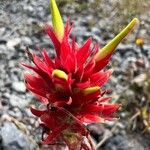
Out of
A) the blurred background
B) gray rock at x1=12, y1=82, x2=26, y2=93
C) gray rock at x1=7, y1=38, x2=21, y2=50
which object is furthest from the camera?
gray rock at x1=7, y1=38, x2=21, y2=50

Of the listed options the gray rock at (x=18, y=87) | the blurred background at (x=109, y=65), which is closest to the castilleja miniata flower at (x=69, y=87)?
the blurred background at (x=109, y=65)

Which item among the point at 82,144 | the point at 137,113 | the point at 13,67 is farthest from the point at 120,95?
the point at 82,144

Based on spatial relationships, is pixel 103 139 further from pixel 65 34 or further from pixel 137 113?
pixel 65 34

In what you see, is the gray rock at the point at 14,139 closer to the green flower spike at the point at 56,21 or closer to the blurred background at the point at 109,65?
the blurred background at the point at 109,65

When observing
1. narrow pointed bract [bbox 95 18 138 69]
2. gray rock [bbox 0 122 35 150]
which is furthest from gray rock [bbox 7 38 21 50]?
narrow pointed bract [bbox 95 18 138 69]

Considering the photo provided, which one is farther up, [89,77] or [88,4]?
[89,77]

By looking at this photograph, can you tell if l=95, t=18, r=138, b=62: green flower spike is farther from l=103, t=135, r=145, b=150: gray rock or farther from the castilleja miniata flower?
l=103, t=135, r=145, b=150: gray rock

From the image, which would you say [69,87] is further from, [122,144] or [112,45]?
[122,144]
